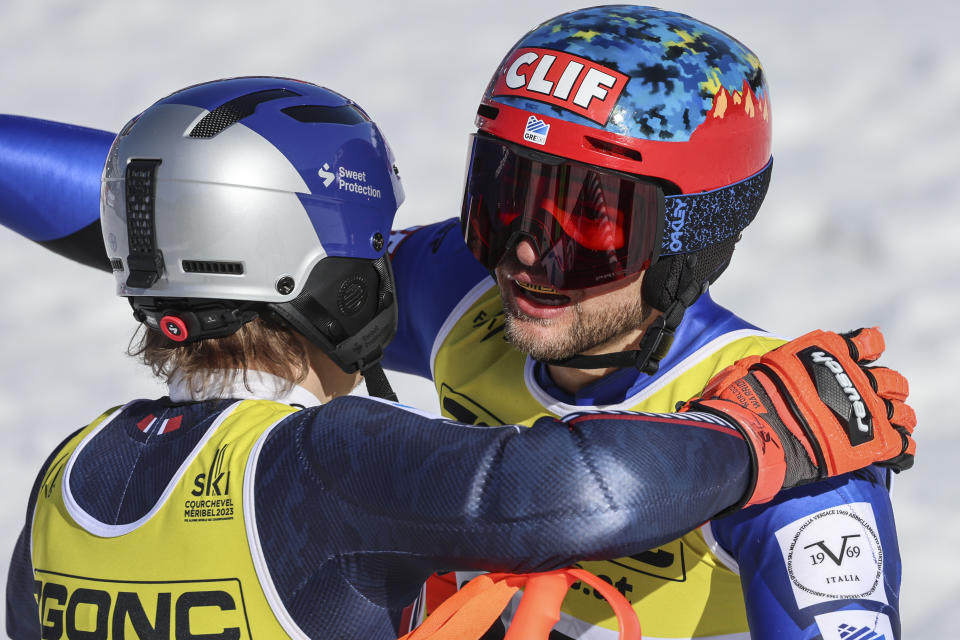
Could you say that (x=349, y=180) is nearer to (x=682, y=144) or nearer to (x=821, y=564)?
(x=682, y=144)

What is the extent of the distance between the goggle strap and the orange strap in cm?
98

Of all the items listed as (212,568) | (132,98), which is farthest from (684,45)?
(132,98)

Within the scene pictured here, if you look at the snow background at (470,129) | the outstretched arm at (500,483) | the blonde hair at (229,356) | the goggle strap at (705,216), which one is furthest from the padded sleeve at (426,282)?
the snow background at (470,129)

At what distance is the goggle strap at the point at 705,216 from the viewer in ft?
8.64

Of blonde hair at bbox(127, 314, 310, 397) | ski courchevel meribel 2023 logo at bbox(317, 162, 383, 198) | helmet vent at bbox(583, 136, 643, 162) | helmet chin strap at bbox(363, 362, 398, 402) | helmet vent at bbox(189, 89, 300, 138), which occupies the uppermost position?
helmet vent at bbox(189, 89, 300, 138)

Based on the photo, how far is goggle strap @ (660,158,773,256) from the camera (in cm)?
263

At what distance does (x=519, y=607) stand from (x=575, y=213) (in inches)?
39.0

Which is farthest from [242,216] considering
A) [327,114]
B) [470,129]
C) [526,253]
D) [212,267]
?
[470,129]

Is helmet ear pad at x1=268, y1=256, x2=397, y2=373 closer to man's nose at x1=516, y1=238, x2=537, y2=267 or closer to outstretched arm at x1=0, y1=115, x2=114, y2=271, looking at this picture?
man's nose at x1=516, y1=238, x2=537, y2=267

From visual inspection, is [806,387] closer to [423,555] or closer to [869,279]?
[423,555]

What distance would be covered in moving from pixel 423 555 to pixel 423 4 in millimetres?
6539

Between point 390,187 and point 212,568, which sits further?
point 390,187

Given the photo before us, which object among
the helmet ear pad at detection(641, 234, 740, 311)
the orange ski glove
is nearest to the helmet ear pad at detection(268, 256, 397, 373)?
the helmet ear pad at detection(641, 234, 740, 311)

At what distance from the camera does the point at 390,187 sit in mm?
2607
